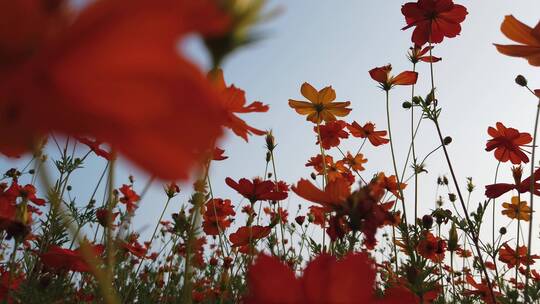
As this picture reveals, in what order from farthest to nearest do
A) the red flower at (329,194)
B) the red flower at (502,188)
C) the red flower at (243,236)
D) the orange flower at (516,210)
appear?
the orange flower at (516,210) → the red flower at (243,236) → the red flower at (502,188) → the red flower at (329,194)

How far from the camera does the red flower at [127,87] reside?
0.18 m

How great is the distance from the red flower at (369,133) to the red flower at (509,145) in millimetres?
601

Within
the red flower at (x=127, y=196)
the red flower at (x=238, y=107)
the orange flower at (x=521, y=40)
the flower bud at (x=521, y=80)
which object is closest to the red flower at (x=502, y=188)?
the flower bud at (x=521, y=80)

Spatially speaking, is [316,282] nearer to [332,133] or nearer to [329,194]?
[329,194]

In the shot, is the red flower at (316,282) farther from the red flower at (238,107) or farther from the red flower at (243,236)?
the red flower at (243,236)

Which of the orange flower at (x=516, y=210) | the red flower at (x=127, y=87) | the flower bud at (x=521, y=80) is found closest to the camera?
the red flower at (x=127, y=87)

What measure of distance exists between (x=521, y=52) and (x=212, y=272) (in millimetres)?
2463

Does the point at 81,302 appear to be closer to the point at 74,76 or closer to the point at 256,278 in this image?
the point at 256,278

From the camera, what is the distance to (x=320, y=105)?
1.96 meters

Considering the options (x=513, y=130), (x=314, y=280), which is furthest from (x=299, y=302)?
(x=513, y=130)

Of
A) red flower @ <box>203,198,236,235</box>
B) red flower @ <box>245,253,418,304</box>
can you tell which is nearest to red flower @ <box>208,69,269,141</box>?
red flower @ <box>245,253,418,304</box>

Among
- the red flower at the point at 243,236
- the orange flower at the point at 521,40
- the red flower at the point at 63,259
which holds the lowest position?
the red flower at the point at 63,259

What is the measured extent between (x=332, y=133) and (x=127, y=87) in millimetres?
2189

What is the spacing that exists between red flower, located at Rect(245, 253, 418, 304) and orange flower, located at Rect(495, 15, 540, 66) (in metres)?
0.54
